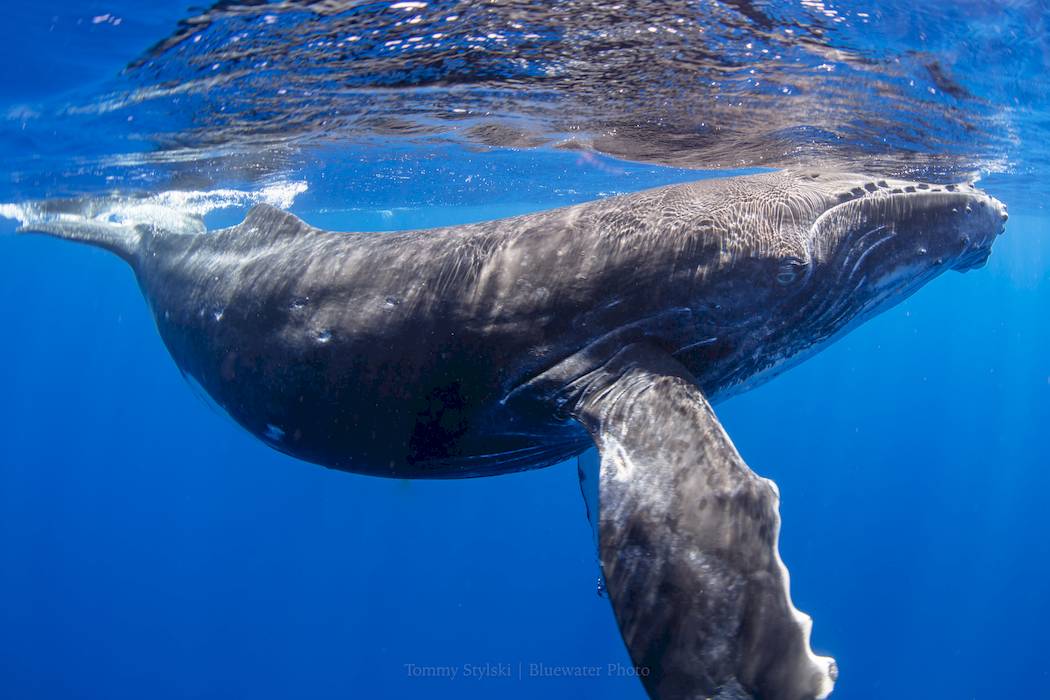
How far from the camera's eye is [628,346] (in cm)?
472

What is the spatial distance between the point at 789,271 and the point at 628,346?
1366mm

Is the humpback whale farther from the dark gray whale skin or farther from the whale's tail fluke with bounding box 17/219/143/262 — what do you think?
the whale's tail fluke with bounding box 17/219/143/262

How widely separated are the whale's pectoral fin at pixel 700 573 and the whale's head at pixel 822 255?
4.53 ft

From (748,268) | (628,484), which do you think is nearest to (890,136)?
(748,268)

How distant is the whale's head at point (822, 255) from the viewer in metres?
4.98

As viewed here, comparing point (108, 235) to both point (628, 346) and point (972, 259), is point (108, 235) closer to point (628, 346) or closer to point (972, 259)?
point (628, 346)

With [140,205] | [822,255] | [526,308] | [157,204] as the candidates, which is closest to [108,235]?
[526,308]

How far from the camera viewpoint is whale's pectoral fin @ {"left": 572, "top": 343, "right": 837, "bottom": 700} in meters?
3.31

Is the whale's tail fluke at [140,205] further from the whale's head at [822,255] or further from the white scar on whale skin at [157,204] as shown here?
the whale's head at [822,255]

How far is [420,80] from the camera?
10.3 metres

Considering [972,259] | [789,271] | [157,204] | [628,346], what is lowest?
[157,204]

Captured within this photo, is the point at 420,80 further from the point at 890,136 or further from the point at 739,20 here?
the point at 890,136

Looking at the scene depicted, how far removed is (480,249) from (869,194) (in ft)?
10.5

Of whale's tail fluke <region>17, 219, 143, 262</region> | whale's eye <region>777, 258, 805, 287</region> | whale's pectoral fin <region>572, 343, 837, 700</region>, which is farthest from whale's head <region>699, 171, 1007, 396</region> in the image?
whale's tail fluke <region>17, 219, 143, 262</region>
